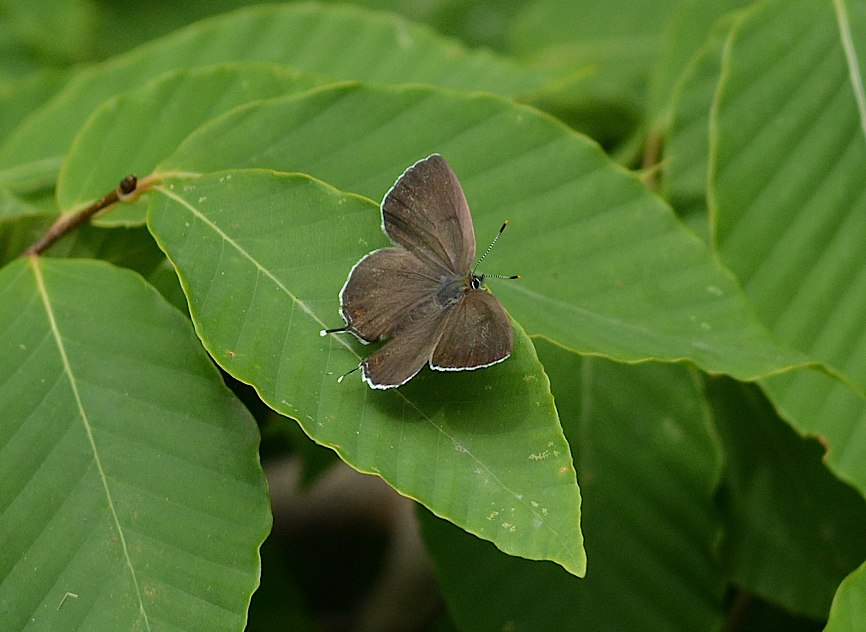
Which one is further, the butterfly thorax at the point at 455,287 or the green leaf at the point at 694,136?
the green leaf at the point at 694,136

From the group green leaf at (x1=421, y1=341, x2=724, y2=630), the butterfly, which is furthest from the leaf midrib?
green leaf at (x1=421, y1=341, x2=724, y2=630)

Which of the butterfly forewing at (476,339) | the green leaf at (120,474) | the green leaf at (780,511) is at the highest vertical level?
the butterfly forewing at (476,339)

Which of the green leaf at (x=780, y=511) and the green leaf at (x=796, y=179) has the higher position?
the green leaf at (x=796, y=179)

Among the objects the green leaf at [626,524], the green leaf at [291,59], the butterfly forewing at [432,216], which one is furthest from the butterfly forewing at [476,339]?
the green leaf at [291,59]

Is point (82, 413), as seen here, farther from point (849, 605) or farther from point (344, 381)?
point (849, 605)

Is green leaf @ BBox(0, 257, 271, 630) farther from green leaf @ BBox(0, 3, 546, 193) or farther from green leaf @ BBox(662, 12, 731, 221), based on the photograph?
green leaf @ BBox(662, 12, 731, 221)

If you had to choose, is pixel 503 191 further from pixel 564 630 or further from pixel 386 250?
pixel 564 630

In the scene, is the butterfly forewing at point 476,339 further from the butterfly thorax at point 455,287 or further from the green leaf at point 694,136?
the green leaf at point 694,136
